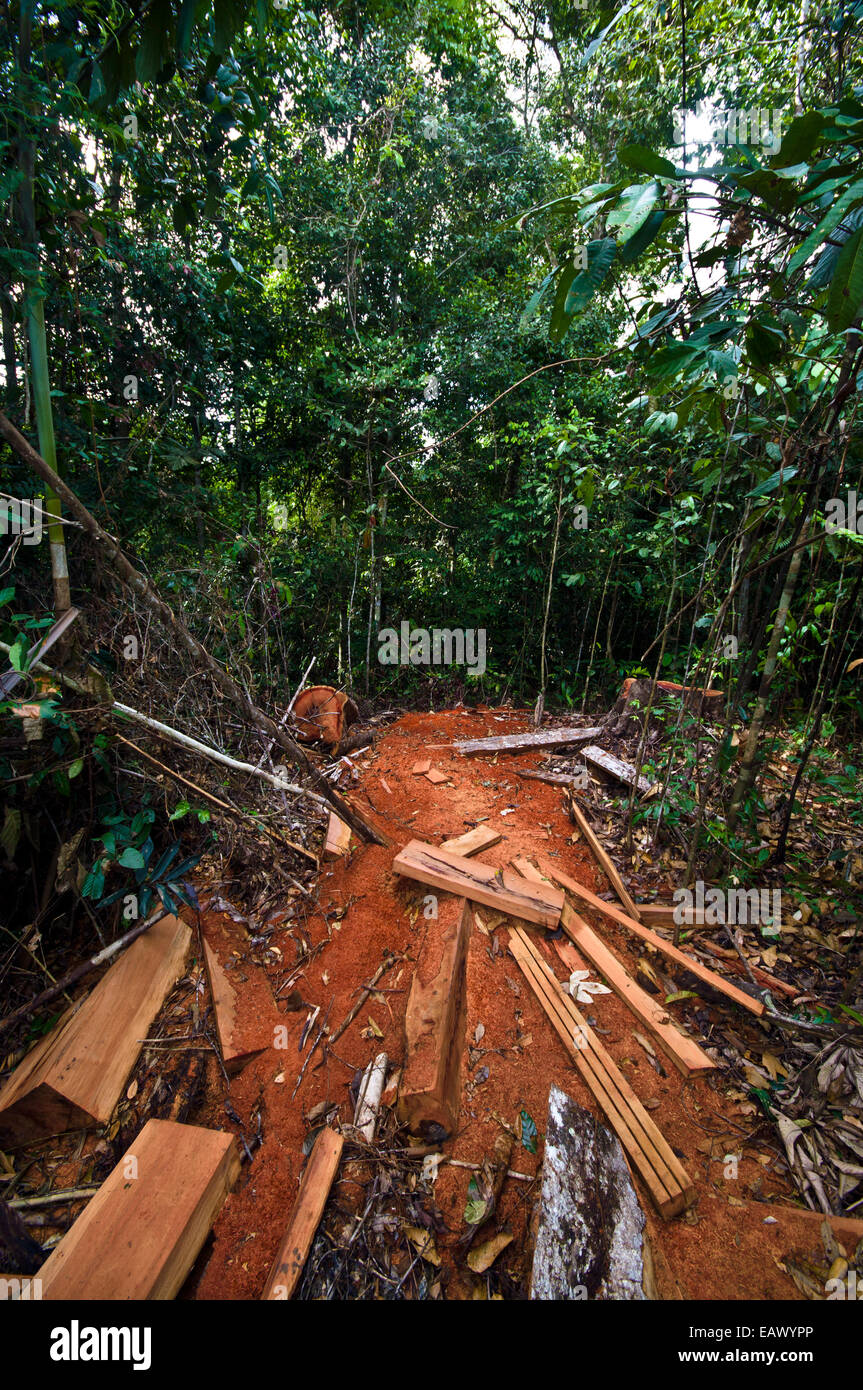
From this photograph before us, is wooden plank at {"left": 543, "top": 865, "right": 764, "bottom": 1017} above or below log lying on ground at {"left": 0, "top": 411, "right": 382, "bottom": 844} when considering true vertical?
below

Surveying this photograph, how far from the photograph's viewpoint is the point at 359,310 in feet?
24.3

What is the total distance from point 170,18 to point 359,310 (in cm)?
715

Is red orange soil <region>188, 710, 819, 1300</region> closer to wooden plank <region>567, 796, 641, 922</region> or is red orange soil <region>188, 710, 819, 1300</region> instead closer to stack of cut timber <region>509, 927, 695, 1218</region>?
stack of cut timber <region>509, 927, 695, 1218</region>

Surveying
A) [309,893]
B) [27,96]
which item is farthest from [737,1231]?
[27,96]

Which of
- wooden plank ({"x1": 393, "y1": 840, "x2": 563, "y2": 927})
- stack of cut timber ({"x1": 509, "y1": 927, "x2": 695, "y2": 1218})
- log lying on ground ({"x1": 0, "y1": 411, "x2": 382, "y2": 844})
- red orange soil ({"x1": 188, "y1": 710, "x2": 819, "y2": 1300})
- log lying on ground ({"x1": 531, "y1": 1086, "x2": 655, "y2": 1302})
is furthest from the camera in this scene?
wooden plank ({"x1": 393, "y1": 840, "x2": 563, "y2": 927})

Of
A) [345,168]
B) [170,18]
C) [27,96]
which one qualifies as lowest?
[170,18]

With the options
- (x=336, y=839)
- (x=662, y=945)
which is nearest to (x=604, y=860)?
(x=662, y=945)

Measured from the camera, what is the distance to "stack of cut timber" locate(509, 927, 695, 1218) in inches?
62.7

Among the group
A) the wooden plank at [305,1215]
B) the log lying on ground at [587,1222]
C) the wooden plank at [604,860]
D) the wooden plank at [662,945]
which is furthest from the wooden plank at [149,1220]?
the wooden plank at [604,860]

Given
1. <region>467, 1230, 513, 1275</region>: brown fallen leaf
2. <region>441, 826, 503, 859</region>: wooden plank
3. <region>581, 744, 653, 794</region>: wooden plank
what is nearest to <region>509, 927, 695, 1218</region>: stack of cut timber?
<region>467, 1230, 513, 1275</region>: brown fallen leaf

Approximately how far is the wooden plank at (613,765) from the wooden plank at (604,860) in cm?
42

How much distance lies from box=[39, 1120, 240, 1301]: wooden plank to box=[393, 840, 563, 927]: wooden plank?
4.09ft

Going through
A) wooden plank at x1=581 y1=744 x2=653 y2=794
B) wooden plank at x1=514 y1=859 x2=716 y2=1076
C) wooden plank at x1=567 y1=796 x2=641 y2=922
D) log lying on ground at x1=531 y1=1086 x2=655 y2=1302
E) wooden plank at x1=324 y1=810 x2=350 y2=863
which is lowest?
log lying on ground at x1=531 y1=1086 x2=655 y2=1302
